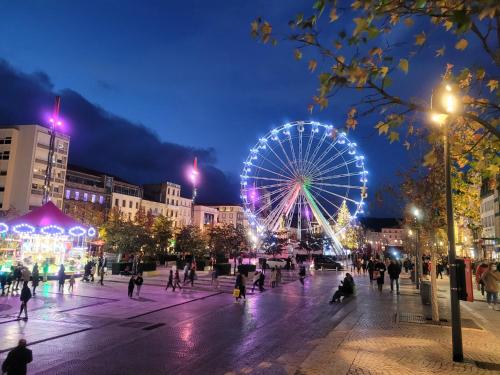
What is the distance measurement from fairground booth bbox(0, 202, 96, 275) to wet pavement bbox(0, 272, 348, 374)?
26.3 ft

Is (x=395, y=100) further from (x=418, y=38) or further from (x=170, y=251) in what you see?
(x=170, y=251)

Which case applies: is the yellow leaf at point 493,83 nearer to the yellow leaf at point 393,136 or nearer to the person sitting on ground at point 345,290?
the yellow leaf at point 393,136

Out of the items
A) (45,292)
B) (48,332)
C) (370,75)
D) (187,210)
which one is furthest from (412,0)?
(187,210)

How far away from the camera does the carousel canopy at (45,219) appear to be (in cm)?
3209

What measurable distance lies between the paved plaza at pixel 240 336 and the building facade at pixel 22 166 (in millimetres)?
55023

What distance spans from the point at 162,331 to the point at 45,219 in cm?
2068

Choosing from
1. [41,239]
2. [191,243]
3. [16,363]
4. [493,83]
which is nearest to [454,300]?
[493,83]

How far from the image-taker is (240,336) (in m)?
14.6

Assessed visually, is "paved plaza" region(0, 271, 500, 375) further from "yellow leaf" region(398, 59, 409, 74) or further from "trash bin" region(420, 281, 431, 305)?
"yellow leaf" region(398, 59, 409, 74)

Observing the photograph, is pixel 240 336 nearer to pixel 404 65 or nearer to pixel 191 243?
pixel 404 65

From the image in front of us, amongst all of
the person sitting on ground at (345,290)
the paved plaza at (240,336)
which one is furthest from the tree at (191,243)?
the person sitting on ground at (345,290)

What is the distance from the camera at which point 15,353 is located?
7988 millimetres

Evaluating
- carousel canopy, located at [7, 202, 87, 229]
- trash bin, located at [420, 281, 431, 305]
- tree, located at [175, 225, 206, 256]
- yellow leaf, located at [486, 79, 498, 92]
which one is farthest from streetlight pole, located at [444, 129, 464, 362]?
tree, located at [175, 225, 206, 256]

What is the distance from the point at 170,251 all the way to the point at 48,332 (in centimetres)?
7271
